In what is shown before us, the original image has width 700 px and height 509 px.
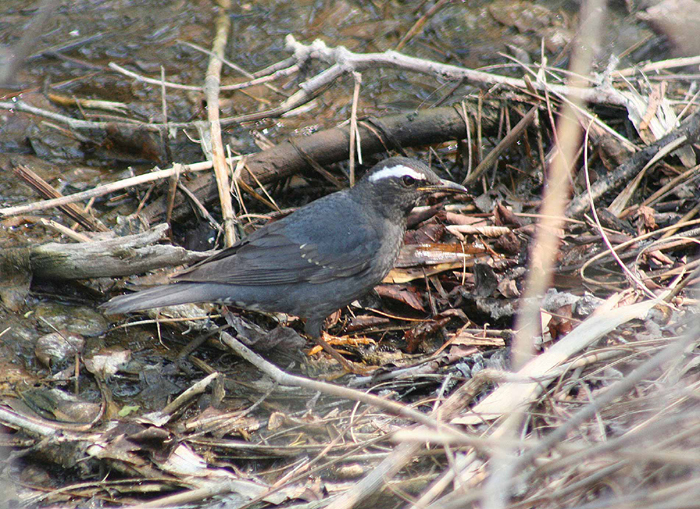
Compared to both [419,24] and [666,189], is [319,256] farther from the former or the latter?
[419,24]

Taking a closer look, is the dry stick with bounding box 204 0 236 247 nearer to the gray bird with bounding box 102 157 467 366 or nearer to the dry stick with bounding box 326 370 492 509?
the gray bird with bounding box 102 157 467 366

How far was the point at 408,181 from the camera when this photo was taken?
587cm

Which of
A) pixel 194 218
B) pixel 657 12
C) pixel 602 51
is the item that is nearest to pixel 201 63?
pixel 194 218

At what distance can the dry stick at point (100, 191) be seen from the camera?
5340mm

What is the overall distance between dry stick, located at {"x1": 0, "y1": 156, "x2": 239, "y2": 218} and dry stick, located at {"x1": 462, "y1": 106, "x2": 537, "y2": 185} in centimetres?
230

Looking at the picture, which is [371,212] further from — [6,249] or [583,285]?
[6,249]

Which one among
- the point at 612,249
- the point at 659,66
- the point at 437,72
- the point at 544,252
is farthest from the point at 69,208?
the point at 659,66

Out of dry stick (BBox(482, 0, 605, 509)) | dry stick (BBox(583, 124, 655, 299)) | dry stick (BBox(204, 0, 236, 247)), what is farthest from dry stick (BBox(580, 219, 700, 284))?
dry stick (BBox(204, 0, 236, 247))

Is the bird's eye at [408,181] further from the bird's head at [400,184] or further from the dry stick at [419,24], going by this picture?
the dry stick at [419,24]

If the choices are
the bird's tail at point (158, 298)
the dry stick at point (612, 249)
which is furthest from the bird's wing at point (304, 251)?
the dry stick at point (612, 249)

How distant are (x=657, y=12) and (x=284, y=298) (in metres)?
5.93

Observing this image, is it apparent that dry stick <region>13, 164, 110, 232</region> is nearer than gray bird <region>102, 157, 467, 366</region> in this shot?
No

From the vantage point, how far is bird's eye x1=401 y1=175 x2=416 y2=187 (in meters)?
5.84

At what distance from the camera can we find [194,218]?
6.36 meters
